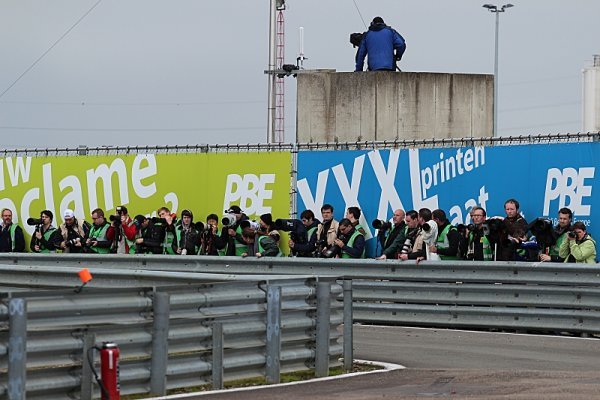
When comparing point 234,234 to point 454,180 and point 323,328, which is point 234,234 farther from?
point 323,328

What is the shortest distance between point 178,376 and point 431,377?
2435mm

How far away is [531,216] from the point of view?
18.6 metres

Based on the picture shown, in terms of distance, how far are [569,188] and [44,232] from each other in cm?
873

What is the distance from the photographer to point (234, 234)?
20438 mm

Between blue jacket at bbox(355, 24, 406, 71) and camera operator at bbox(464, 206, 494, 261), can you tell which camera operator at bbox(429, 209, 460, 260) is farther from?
blue jacket at bbox(355, 24, 406, 71)

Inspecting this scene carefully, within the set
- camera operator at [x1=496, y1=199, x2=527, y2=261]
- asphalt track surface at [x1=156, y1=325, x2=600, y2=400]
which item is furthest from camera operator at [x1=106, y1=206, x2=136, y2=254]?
camera operator at [x1=496, y1=199, x2=527, y2=261]

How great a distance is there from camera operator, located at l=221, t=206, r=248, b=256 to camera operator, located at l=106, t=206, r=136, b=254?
1.81 meters

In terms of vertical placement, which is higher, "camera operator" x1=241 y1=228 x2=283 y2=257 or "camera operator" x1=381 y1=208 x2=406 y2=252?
"camera operator" x1=381 y1=208 x2=406 y2=252

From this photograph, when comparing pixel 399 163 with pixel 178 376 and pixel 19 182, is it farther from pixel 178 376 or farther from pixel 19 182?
pixel 178 376

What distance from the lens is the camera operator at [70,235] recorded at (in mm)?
22406

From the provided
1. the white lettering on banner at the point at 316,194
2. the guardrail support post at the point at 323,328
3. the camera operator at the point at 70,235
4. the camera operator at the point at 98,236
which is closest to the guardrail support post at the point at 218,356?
the guardrail support post at the point at 323,328

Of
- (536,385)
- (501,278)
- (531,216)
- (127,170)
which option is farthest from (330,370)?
(127,170)

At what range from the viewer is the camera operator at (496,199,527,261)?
58.3 ft

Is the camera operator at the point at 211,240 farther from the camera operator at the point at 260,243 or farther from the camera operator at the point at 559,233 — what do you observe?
the camera operator at the point at 559,233
